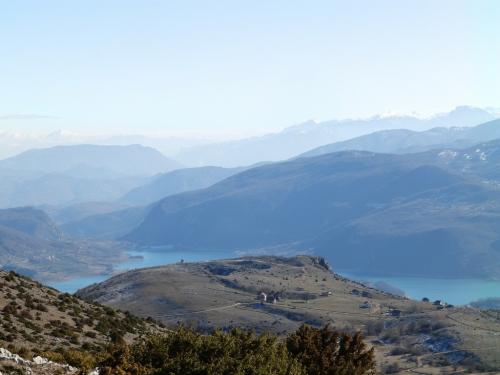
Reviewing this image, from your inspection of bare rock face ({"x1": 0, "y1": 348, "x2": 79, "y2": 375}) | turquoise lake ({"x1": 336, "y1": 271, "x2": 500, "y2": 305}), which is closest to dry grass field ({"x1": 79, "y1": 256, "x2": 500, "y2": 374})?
bare rock face ({"x1": 0, "y1": 348, "x2": 79, "y2": 375})

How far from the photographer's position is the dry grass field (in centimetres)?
5372

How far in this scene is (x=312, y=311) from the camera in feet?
226

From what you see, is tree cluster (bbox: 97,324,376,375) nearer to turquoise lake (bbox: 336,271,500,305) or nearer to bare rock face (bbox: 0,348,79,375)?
bare rock face (bbox: 0,348,79,375)

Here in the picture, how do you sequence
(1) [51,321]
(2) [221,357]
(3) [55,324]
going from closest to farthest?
(2) [221,357], (3) [55,324], (1) [51,321]

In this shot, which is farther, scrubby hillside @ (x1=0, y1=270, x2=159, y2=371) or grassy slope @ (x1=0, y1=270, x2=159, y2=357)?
grassy slope @ (x1=0, y1=270, x2=159, y2=357)

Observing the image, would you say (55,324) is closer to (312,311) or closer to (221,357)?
(221,357)

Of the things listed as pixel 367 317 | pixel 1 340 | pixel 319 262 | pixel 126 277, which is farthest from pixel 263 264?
pixel 1 340

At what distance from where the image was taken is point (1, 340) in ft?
75.0

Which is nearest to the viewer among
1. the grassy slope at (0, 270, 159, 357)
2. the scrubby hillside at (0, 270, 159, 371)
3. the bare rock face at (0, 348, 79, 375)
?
the bare rock face at (0, 348, 79, 375)

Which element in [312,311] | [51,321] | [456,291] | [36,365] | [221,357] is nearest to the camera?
[36,365]

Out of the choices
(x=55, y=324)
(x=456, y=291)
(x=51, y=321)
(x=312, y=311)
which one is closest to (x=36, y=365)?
(x=55, y=324)

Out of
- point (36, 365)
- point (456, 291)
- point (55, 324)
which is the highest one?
point (36, 365)

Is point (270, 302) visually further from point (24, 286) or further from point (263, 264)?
point (24, 286)

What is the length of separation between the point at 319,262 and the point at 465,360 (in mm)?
64841
